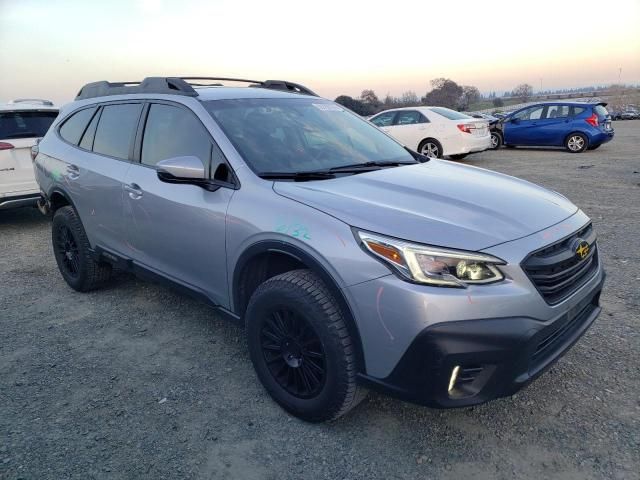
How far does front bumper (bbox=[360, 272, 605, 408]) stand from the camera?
2.08 meters

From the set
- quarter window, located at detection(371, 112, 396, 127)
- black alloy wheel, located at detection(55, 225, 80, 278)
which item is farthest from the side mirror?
quarter window, located at detection(371, 112, 396, 127)

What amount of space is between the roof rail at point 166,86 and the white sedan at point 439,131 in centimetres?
792

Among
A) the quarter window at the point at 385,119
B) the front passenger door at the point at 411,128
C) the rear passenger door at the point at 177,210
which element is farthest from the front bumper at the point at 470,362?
the quarter window at the point at 385,119

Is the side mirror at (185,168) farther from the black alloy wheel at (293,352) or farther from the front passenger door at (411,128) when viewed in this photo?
the front passenger door at (411,128)

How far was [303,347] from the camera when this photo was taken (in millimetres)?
2553

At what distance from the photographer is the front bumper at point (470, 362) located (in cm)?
208

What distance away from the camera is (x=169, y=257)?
133 inches

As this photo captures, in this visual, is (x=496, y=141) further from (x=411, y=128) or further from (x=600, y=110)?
(x=411, y=128)

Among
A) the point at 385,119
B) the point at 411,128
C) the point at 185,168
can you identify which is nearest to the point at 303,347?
the point at 185,168

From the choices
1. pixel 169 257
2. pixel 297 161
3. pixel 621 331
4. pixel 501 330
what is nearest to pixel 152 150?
pixel 169 257

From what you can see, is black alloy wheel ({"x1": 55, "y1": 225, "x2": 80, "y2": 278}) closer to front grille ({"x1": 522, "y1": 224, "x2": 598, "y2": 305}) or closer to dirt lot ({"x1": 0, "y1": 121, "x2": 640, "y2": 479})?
dirt lot ({"x1": 0, "y1": 121, "x2": 640, "y2": 479})

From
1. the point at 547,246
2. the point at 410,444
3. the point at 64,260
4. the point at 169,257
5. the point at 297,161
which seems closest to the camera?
the point at 547,246

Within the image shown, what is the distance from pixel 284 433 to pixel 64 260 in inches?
126

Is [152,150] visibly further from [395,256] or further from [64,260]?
[395,256]
